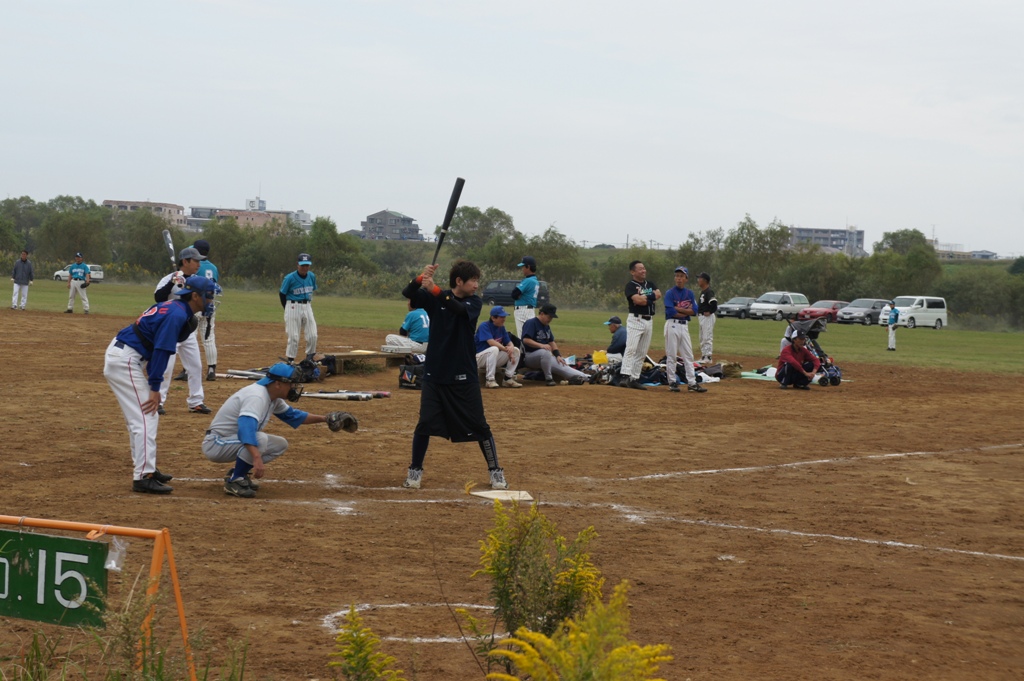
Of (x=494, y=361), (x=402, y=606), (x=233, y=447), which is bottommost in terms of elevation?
(x=402, y=606)

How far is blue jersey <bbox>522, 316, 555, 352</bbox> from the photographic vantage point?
709 inches

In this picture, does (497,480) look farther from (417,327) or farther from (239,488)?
(417,327)

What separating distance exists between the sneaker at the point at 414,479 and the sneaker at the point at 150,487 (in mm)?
1956

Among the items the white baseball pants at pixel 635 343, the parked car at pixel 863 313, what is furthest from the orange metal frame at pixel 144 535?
the parked car at pixel 863 313

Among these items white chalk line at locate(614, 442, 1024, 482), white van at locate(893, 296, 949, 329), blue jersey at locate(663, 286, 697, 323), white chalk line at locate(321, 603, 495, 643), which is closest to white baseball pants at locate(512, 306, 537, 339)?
blue jersey at locate(663, 286, 697, 323)

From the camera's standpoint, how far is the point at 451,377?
30.3 feet

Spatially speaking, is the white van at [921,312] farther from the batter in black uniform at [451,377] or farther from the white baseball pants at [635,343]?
the batter in black uniform at [451,377]

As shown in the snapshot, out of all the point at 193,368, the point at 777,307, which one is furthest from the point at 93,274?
the point at 193,368

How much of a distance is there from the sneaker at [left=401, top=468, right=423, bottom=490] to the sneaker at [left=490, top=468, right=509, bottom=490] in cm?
62

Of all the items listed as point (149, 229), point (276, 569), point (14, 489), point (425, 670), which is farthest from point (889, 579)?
point (149, 229)

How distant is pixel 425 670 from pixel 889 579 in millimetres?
3351

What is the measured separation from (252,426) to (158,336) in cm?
101

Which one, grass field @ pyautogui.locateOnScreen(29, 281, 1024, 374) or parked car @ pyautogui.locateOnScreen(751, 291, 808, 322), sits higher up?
parked car @ pyautogui.locateOnScreen(751, 291, 808, 322)

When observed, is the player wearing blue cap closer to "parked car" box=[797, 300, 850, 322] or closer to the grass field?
the grass field
